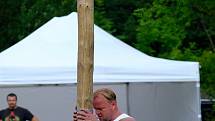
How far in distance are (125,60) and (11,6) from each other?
44.4 ft

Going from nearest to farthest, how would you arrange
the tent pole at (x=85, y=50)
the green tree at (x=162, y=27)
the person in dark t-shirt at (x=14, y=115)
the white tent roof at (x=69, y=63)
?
the tent pole at (x=85, y=50) → the white tent roof at (x=69, y=63) → the person in dark t-shirt at (x=14, y=115) → the green tree at (x=162, y=27)

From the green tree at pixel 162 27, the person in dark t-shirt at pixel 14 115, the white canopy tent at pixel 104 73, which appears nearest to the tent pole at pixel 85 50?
the white canopy tent at pixel 104 73

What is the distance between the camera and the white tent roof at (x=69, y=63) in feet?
33.0

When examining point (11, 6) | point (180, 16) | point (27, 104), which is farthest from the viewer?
point (11, 6)

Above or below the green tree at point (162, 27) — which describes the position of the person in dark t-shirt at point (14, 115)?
below

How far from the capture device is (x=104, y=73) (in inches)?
408

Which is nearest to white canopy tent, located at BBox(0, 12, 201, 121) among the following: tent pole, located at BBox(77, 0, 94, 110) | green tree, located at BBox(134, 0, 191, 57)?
green tree, located at BBox(134, 0, 191, 57)

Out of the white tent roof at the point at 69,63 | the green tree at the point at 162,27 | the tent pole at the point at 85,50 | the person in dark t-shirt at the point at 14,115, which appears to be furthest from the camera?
the green tree at the point at 162,27

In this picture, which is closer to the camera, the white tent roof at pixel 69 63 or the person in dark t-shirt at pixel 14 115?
the white tent roof at pixel 69 63

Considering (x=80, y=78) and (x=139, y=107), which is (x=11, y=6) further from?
(x=80, y=78)

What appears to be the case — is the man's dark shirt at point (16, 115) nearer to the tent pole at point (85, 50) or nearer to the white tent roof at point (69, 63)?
the white tent roof at point (69, 63)

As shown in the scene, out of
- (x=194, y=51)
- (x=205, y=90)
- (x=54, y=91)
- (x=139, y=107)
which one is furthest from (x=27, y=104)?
(x=194, y=51)

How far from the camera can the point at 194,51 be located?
20.2 meters

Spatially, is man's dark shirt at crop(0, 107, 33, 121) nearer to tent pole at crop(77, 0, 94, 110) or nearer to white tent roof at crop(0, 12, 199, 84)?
white tent roof at crop(0, 12, 199, 84)
